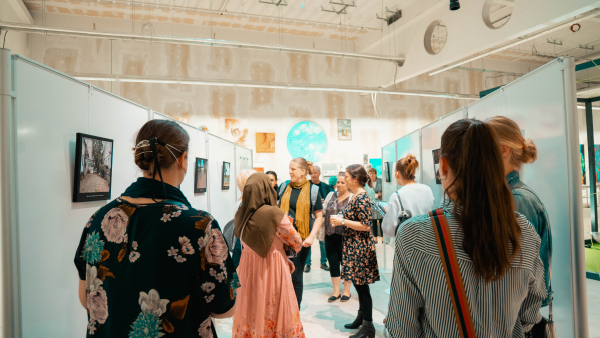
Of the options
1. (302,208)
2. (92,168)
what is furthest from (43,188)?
(302,208)

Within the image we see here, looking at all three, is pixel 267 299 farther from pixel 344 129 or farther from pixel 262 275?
pixel 344 129

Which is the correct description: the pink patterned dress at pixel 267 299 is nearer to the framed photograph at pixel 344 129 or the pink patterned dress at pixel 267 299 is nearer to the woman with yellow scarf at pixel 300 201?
the woman with yellow scarf at pixel 300 201

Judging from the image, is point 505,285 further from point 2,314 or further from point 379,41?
point 379,41

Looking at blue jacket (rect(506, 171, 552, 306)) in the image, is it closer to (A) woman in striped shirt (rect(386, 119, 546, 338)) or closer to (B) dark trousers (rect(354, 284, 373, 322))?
(A) woman in striped shirt (rect(386, 119, 546, 338))

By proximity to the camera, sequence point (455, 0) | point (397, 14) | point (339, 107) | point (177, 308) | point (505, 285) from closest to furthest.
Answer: point (505, 285) → point (177, 308) → point (455, 0) → point (397, 14) → point (339, 107)

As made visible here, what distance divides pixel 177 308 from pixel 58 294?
3.06 ft

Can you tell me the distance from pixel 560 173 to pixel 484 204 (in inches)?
52.7

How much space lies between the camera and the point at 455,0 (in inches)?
168

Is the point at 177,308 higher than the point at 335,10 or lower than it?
lower

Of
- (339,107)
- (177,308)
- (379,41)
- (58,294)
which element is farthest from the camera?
(339,107)

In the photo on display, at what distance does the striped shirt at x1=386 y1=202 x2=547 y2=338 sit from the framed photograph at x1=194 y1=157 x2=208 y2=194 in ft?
10.4

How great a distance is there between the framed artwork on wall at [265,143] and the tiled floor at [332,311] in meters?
4.70

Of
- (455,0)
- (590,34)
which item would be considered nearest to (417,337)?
(455,0)

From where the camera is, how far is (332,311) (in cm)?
418
